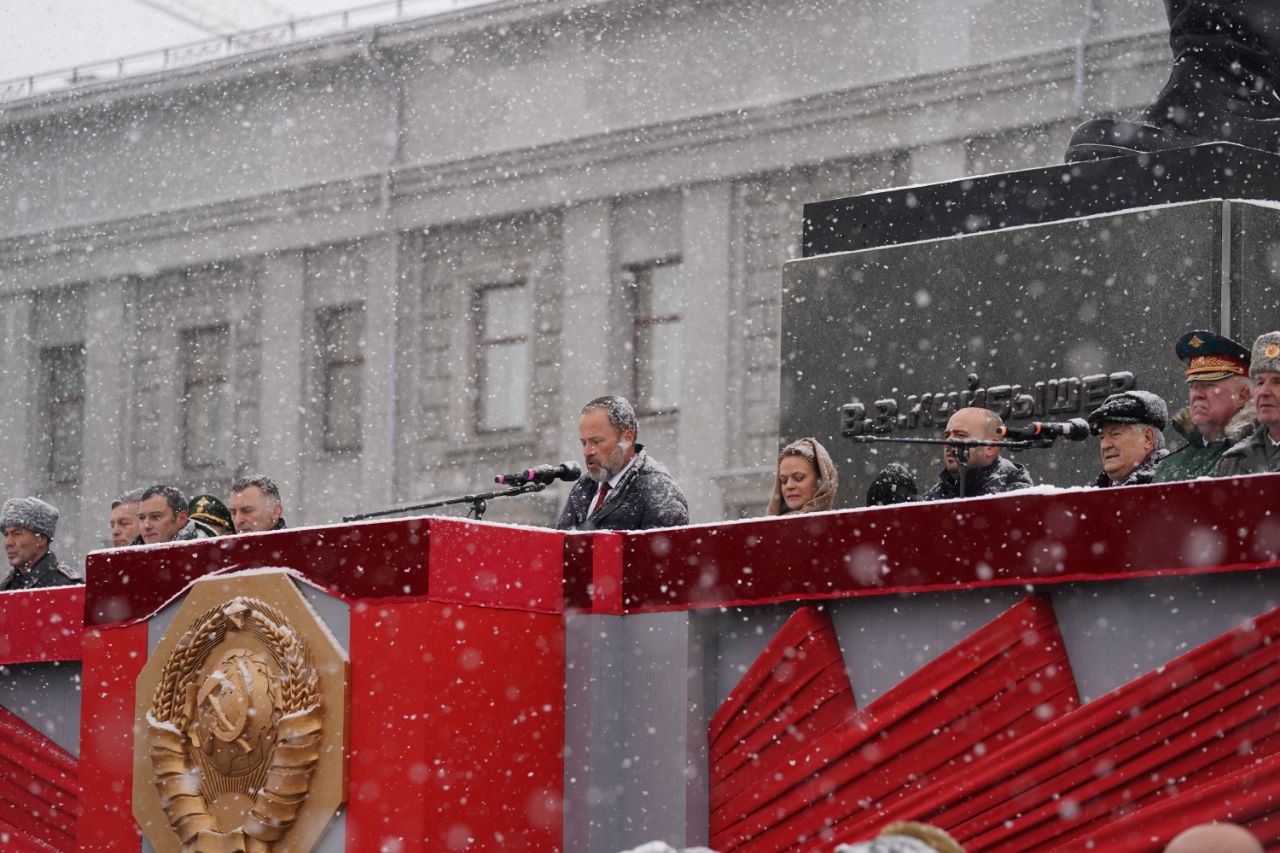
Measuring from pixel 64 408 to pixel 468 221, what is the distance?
5.99 metres

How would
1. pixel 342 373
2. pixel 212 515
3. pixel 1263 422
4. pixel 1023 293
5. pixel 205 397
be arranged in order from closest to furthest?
pixel 1263 422, pixel 1023 293, pixel 212 515, pixel 342 373, pixel 205 397

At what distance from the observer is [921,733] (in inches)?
186

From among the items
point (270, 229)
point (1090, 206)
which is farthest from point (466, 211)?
point (1090, 206)

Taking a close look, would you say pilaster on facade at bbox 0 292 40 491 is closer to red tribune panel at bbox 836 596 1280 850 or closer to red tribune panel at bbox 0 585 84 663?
red tribune panel at bbox 0 585 84 663

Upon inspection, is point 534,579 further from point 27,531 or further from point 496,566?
point 27,531

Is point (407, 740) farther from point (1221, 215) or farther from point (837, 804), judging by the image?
point (1221, 215)

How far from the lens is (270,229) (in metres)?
23.5

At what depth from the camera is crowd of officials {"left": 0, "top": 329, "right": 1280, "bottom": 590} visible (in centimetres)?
513

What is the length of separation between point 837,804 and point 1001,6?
14735 millimetres

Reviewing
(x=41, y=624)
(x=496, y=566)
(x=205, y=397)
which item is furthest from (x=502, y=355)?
(x=496, y=566)

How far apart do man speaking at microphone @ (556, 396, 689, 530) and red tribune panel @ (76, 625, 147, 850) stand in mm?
1227

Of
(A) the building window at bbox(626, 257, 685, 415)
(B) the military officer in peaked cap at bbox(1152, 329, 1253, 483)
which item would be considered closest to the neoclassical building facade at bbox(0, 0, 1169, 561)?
(A) the building window at bbox(626, 257, 685, 415)

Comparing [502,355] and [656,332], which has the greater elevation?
[502,355]

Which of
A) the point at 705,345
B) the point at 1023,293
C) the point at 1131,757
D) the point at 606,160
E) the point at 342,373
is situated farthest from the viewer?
the point at 342,373
